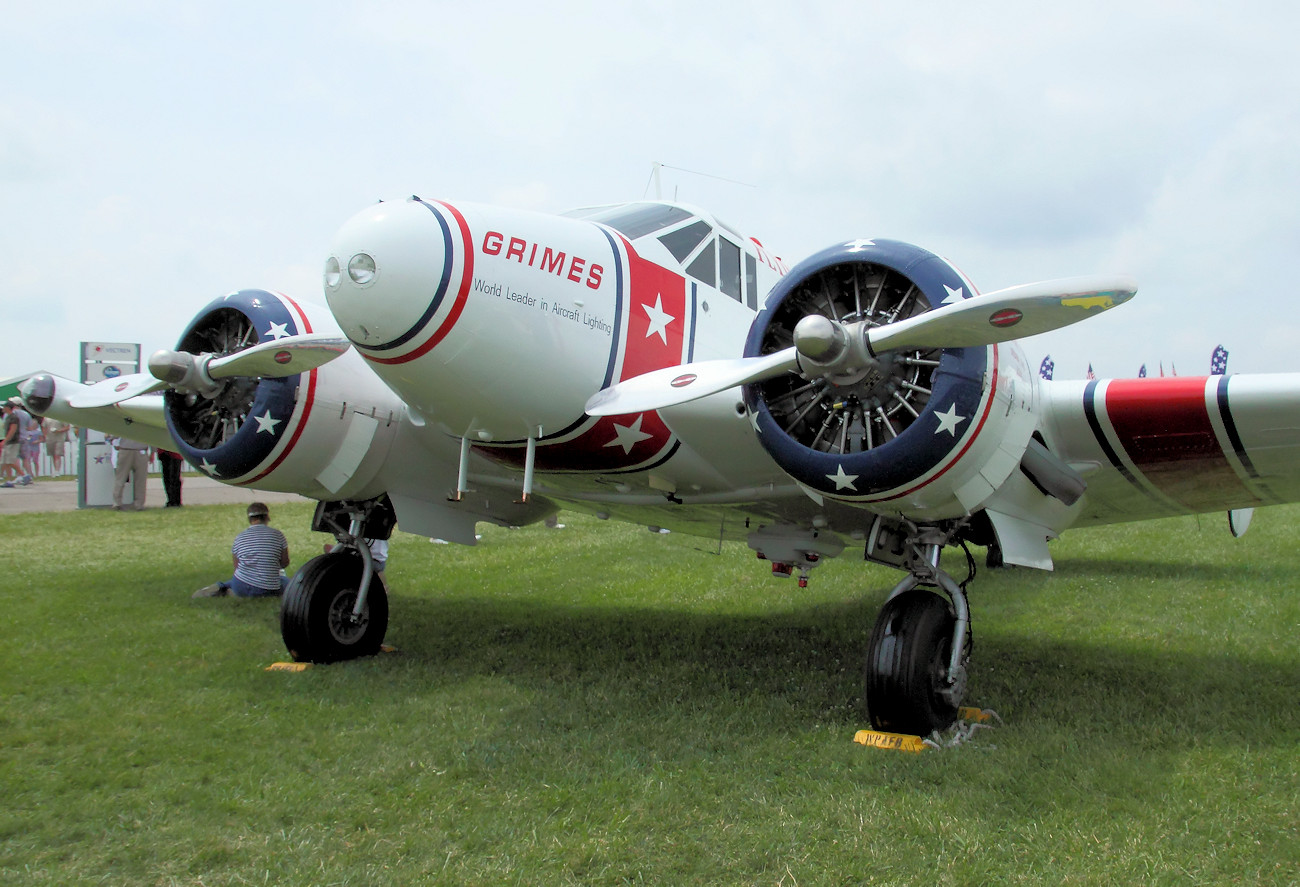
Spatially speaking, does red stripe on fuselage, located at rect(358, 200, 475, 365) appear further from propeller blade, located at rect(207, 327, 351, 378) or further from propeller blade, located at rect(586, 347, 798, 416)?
propeller blade, located at rect(207, 327, 351, 378)

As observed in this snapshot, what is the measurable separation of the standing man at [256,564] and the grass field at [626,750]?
0.34 metres

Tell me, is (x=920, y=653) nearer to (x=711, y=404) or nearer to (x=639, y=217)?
(x=711, y=404)

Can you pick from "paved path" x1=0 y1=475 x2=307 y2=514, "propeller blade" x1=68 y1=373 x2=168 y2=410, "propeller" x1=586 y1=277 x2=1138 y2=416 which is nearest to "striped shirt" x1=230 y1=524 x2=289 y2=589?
"propeller blade" x1=68 y1=373 x2=168 y2=410

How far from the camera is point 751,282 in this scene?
689 centimetres

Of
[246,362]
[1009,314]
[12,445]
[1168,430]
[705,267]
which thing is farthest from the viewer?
[12,445]

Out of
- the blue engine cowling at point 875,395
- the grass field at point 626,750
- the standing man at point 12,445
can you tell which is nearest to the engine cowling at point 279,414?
the grass field at point 626,750

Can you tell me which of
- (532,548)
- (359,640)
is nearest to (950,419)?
(359,640)

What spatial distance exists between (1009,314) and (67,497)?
20.7 meters

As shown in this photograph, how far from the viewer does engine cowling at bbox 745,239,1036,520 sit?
180 inches

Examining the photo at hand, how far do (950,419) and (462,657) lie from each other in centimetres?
436

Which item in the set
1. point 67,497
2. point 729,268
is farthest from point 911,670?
point 67,497

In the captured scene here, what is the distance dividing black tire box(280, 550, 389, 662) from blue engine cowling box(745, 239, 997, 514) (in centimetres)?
386

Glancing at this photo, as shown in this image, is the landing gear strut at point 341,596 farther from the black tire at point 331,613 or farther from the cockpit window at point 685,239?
the cockpit window at point 685,239

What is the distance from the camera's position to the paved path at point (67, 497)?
1713cm
